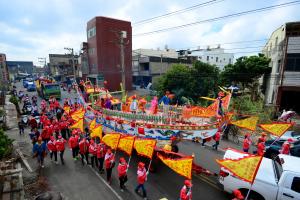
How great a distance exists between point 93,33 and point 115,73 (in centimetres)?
837

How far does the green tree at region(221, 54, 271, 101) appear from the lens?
21.3m

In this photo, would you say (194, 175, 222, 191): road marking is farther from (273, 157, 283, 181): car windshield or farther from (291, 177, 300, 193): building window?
(291, 177, 300, 193): building window

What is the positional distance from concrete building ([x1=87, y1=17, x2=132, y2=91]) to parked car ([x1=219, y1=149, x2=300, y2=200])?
2972 centimetres

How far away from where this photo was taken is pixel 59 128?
41.6 feet

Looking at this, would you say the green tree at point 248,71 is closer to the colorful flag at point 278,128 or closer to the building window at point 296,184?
the colorful flag at point 278,128

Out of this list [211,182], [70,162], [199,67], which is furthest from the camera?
[199,67]

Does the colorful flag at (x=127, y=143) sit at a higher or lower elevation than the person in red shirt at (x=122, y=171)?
higher

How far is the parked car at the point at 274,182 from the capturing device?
19.3 ft

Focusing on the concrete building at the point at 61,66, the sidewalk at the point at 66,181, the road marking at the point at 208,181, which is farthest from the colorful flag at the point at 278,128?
the concrete building at the point at 61,66

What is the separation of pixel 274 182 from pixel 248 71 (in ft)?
58.8

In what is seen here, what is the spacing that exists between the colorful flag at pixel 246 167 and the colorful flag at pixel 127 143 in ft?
A: 12.3

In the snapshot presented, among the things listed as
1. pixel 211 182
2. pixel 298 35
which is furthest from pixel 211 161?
pixel 298 35

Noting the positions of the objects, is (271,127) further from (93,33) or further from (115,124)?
(93,33)

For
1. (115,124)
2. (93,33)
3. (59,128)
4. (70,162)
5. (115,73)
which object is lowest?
(70,162)
